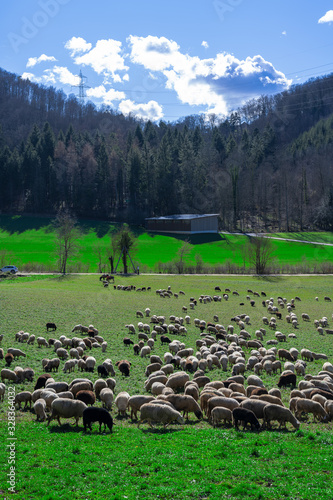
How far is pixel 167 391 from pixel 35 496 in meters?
7.43

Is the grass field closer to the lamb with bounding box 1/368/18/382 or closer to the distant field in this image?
the lamb with bounding box 1/368/18/382

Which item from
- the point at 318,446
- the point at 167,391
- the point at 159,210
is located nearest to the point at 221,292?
the point at 167,391

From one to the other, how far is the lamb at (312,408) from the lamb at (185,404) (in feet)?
11.6

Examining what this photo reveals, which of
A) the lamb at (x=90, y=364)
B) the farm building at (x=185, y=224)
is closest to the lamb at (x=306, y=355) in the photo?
the lamb at (x=90, y=364)

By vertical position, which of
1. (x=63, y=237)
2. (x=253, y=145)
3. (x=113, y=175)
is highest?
(x=253, y=145)

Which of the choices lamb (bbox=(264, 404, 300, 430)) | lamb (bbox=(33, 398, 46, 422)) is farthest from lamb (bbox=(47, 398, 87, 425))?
lamb (bbox=(264, 404, 300, 430))

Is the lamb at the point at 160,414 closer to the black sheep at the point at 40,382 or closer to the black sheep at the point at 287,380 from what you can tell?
the black sheep at the point at 40,382

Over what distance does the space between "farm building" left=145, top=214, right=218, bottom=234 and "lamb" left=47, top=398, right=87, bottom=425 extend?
9171 centimetres

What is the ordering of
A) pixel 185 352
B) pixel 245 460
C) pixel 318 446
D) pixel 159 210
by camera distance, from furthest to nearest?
pixel 159 210 < pixel 185 352 < pixel 318 446 < pixel 245 460

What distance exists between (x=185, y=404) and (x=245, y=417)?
86.9 inches

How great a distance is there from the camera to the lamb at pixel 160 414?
13758mm

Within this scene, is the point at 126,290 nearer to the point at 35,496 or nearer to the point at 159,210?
the point at 35,496

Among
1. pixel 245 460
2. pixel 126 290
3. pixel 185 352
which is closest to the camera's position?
pixel 245 460

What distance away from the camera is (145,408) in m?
Result: 13.8
